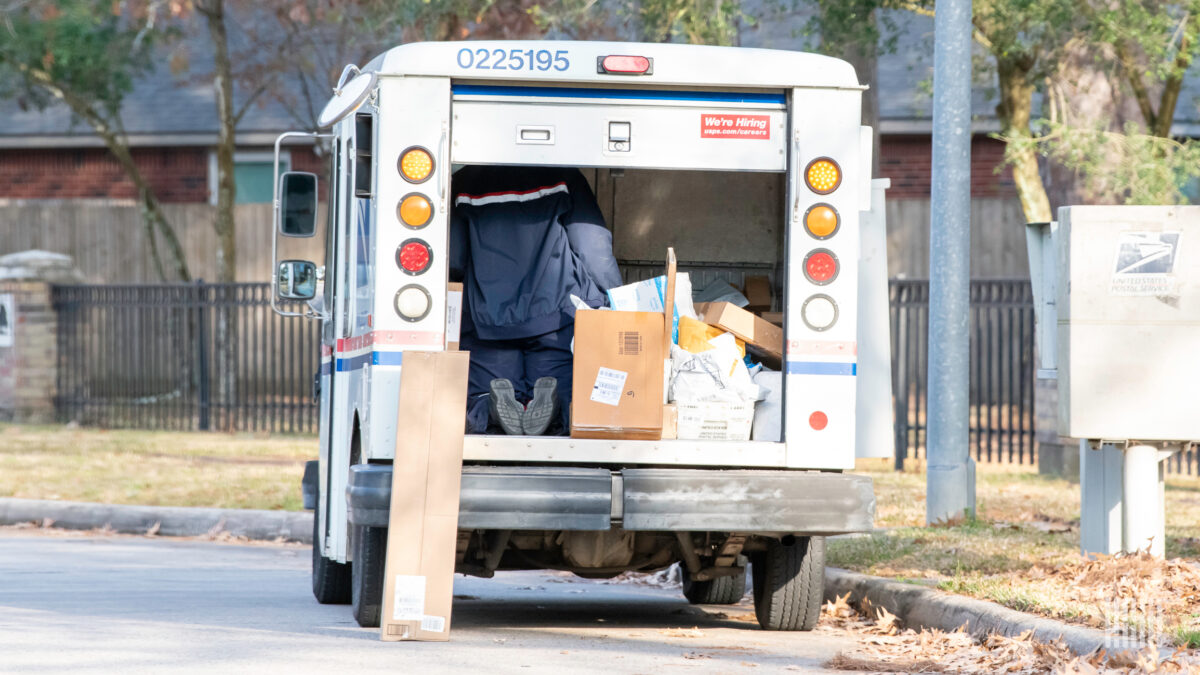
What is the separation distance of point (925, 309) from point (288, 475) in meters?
6.15

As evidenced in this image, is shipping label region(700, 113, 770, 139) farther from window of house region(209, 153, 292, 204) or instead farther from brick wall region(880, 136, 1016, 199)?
window of house region(209, 153, 292, 204)

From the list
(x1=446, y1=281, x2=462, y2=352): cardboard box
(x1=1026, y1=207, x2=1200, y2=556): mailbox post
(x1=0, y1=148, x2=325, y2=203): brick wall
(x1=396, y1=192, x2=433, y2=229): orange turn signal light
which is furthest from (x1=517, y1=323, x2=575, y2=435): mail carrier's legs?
(x1=0, y1=148, x2=325, y2=203): brick wall

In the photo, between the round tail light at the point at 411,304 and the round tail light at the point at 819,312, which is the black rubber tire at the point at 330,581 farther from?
the round tail light at the point at 819,312

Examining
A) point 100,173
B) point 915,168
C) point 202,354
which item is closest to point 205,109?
point 100,173

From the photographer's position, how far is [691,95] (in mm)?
6555

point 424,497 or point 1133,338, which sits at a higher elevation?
point 1133,338

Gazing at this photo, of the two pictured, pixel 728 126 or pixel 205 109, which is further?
pixel 205 109

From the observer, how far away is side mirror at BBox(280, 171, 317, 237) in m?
7.88

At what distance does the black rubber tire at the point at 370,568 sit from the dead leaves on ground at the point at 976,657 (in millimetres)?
1880

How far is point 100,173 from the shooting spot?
84.4 ft

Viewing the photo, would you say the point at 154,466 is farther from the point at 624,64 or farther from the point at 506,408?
the point at 624,64

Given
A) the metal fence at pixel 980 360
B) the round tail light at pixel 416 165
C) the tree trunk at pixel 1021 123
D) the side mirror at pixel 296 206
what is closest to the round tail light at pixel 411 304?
the round tail light at pixel 416 165

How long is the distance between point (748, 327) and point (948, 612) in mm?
1511

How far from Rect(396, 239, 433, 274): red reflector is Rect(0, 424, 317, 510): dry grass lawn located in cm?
586
